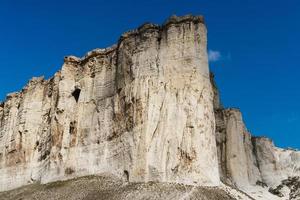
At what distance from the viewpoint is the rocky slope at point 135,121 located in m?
42.2

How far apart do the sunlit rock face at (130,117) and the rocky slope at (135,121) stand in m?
0.08

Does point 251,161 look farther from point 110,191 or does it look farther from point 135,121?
point 110,191

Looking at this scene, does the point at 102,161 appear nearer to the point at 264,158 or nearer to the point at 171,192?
the point at 171,192

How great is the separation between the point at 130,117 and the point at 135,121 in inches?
37.8

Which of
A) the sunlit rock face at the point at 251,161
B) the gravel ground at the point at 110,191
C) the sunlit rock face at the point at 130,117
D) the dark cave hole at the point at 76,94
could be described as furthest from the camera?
the sunlit rock face at the point at 251,161

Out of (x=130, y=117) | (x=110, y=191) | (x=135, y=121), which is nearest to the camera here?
(x=110, y=191)

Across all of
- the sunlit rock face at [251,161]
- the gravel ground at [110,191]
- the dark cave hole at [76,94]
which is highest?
the dark cave hole at [76,94]

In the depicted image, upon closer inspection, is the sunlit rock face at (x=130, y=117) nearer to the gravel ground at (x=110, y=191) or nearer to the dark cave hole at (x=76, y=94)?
the dark cave hole at (x=76, y=94)

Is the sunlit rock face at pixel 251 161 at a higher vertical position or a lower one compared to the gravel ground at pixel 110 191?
higher

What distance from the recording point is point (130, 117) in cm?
4516

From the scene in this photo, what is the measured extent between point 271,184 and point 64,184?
89.7 ft

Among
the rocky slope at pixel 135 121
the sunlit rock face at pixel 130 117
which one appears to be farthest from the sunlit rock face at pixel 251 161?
the sunlit rock face at pixel 130 117

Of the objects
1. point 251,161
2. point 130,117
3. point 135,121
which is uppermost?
point 251,161

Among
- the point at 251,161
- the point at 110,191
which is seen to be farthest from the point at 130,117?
the point at 251,161
